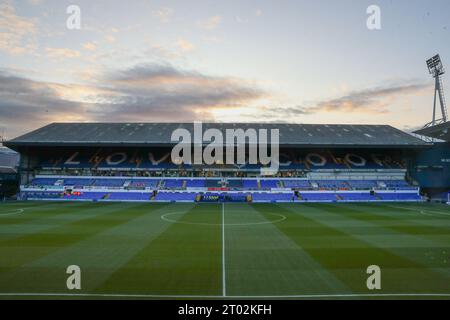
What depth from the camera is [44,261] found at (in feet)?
60.0

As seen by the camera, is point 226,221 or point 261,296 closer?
point 261,296

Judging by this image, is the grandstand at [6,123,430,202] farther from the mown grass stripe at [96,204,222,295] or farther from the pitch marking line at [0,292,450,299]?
the pitch marking line at [0,292,450,299]

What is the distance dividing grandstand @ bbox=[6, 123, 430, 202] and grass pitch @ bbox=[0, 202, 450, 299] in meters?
25.5

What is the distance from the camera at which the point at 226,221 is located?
34.1 m

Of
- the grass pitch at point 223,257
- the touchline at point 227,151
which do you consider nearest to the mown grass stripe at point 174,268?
the grass pitch at point 223,257

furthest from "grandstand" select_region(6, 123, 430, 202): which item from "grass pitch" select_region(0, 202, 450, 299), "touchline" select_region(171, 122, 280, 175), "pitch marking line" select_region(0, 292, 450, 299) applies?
"pitch marking line" select_region(0, 292, 450, 299)

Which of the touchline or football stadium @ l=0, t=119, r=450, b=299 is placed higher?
the touchline

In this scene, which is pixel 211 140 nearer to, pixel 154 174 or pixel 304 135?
pixel 154 174

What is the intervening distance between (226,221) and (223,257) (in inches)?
579

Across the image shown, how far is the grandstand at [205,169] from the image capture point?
59125 millimetres

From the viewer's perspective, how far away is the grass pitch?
46.2 ft

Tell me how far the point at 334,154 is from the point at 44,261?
203 feet

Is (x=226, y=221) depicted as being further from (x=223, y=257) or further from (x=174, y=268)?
(x=174, y=268)

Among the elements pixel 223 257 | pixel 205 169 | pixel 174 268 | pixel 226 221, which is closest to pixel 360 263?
pixel 223 257
